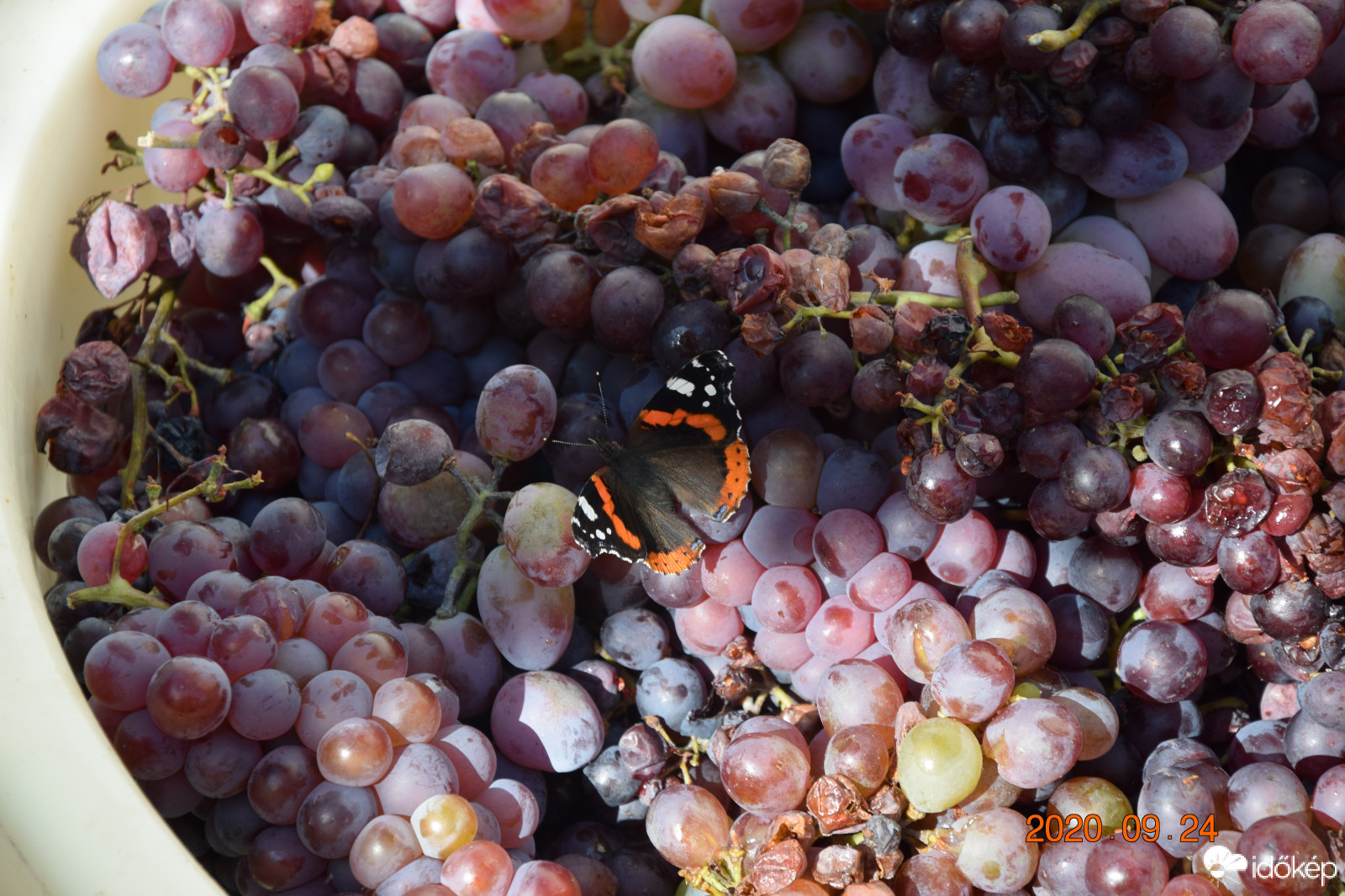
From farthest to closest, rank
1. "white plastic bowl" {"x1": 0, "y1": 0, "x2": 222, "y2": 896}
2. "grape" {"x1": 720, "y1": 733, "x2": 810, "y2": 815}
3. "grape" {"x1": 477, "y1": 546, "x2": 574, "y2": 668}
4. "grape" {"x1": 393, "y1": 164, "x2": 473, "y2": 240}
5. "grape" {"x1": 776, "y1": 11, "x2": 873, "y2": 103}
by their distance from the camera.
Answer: "grape" {"x1": 776, "y1": 11, "x2": 873, "y2": 103} < "grape" {"x1": 393, "y1": 164, "x2": 473, "y2": 240} < "grape" {"x1": 477, "y1": 546, "x2": 574, "y2": 668} < "grape" {"x1": 720, "y1": 733, "x2": 810, "y2": 815} < "white plastic bowl" {"x1": 0, "y1": 0, "x2": 222, "y2": 896}

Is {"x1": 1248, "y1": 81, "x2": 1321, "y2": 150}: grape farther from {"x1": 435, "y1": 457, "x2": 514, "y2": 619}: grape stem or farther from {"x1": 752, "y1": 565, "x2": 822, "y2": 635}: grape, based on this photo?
{"x1": 435, "y1": 457, "x2": 514, "y2": 619}: grape stem

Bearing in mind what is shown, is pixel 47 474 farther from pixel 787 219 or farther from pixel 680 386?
pixel 787 219

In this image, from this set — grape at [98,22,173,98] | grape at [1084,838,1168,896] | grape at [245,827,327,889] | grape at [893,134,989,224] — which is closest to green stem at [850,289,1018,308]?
grape at [893,134,989,224]

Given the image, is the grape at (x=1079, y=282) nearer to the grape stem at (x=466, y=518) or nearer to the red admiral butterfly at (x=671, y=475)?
the red admiral butterfly at (x=671, y=475)

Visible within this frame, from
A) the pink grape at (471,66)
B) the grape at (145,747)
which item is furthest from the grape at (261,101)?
the grape at (145,747)

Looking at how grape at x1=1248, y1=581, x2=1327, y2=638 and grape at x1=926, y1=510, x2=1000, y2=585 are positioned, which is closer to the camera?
grape at x1=1248, y1=581, x2=1327, y2=638

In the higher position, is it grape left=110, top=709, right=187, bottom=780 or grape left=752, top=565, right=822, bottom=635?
grape left=110, top=709, right=187, bottom=780

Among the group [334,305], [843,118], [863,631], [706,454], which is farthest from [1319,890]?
[334,305]
